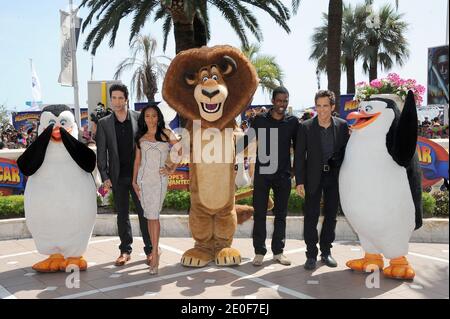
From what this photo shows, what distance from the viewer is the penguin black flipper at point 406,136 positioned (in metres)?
3.94

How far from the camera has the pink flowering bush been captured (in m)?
4.51

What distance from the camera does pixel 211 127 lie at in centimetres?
475

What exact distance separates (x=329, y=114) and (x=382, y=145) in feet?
2.08

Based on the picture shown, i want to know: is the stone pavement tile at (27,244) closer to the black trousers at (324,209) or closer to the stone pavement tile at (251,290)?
the stone pavement tile at (251,290)

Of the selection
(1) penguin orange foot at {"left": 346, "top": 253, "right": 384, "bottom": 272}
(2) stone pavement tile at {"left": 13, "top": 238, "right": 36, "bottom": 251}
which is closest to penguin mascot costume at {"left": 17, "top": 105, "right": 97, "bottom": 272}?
(2) stone pavement tile at {"left": 13, "top": 238, "right": 36, "bottom": 251}

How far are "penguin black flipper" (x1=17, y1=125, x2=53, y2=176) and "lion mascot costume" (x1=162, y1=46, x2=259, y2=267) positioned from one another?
1315 mm

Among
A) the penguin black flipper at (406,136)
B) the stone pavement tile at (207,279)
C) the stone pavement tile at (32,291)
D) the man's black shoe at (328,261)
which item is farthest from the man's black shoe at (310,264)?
the stone pavement tile at (32,291)

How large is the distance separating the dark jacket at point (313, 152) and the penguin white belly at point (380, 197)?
0.22 metres

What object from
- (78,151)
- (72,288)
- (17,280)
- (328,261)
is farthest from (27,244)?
(328,261)

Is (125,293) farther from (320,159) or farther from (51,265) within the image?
(320,159)

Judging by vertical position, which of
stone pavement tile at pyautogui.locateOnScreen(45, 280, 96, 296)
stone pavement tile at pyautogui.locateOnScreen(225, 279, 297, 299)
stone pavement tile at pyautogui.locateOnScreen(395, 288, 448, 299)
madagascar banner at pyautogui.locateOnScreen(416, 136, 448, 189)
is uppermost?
madagascar banner at pyautogui.locateOnScreen(416, 136, 448, 189)

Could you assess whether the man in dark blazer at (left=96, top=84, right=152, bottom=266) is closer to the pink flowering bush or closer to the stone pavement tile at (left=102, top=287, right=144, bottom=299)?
the stone pavement tile at (left=102, top=287, right=144, bottom=299)

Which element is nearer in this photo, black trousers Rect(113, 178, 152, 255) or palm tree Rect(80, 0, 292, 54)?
black trousers Rect(113, 178, 152, 255)

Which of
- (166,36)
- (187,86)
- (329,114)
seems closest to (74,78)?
(166,36)
